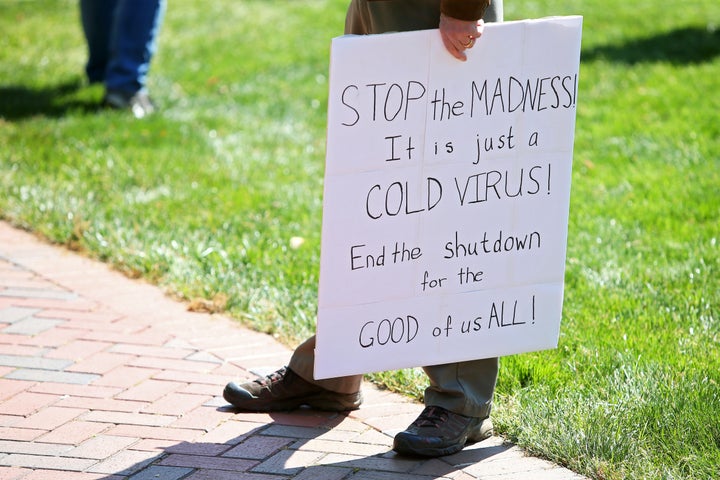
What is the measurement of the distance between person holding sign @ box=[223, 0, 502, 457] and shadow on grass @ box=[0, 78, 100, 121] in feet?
13.7

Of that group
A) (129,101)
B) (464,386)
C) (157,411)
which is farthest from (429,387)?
(129,101)

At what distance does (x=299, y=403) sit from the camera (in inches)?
134

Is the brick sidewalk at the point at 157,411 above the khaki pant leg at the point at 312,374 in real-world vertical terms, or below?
below

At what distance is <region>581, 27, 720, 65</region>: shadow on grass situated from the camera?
819 cm

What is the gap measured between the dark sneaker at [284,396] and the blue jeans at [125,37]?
4.30 m

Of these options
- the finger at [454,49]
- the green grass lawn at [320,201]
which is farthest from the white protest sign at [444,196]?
the green grass lawn at [320,201]

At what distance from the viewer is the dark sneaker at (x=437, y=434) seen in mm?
3021

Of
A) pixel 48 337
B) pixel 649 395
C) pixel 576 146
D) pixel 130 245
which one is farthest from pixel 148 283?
pixel 576 146

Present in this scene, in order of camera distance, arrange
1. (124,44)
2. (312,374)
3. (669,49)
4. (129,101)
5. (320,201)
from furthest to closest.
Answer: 1. (669,49)
2. (124,44)
3. (129,101)
4. (320,201)
5. (312,374)

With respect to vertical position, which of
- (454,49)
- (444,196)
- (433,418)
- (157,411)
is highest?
(454,49)

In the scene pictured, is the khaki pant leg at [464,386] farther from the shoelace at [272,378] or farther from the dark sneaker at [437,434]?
the shoelace at [272,378]

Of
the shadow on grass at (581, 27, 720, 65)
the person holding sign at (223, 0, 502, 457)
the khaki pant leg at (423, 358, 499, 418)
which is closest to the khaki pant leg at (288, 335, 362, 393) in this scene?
the person holding sign at (223, 0, 502, 457)

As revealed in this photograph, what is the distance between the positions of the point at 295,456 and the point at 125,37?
5031 mm

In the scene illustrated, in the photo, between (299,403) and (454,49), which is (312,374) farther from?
(454,49)
